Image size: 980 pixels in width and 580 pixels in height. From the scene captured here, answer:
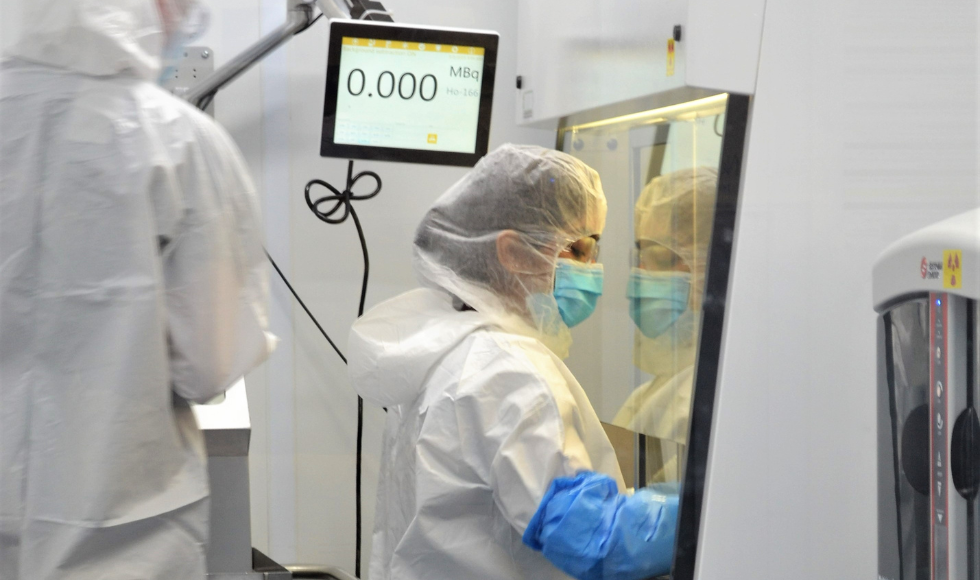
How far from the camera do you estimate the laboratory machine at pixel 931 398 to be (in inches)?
31.2

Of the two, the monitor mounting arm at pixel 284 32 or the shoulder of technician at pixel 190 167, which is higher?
the monitor mounting arm at pixel 284 32

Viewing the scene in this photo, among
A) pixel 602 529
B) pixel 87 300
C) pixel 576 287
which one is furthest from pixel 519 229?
pixel 87 300

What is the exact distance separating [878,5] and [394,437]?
2.95 ft

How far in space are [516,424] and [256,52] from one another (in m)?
0.88

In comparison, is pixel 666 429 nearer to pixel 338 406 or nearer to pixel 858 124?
pixel 858 124

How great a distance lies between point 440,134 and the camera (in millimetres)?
1531

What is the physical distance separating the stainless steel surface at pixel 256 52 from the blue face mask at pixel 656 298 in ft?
2.57

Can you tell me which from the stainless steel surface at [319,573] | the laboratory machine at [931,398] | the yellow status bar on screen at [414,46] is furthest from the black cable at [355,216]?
the laboratory machine at [931,398]

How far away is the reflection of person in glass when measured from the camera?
1.10 m

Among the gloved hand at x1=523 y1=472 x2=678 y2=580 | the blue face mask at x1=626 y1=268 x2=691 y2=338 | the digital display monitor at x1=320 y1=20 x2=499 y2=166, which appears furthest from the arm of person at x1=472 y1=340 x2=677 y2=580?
the digital display monitor at x1=320 y1=20 x2=499 y2=166

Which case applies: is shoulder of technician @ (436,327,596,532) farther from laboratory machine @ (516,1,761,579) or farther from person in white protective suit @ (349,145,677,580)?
laboratory machine @ (516,1,761,579)

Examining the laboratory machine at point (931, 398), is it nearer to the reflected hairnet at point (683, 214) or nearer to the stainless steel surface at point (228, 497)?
the reflected hairnet at point (683, 214)

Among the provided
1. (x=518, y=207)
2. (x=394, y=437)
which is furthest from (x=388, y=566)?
(x=518, y=207)

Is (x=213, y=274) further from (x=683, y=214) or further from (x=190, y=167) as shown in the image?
(x=683, y=214)
